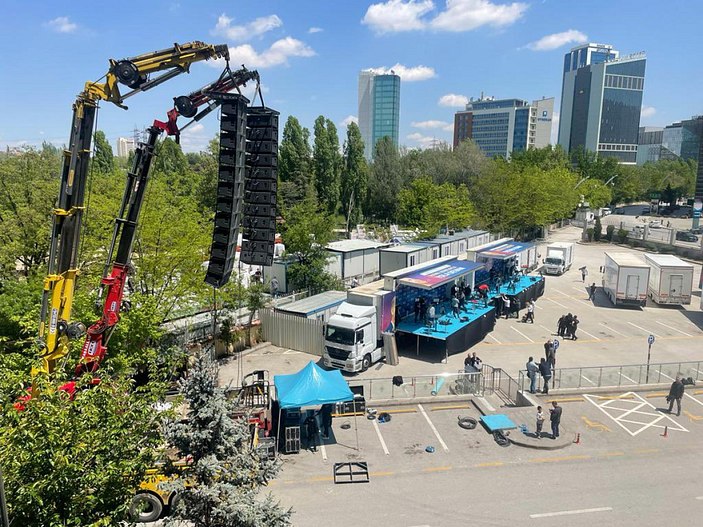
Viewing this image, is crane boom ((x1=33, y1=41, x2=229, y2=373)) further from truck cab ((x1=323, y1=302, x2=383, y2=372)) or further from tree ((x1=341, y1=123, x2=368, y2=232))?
tree ((x1=341, y1=123, x2=368, y2=232))

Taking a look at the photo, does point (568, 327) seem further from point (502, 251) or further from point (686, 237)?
point (686, 237)

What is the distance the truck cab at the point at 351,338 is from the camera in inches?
775

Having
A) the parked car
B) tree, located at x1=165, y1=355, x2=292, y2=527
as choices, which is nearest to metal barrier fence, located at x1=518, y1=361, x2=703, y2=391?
tree, located at x1=165, y1=355, x2=292, y2=527

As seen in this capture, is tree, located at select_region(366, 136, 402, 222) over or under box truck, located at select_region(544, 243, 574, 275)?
over

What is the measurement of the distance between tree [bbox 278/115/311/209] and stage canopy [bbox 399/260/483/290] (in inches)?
1547

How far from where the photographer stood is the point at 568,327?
25.5m

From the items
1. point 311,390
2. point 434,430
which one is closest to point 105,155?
point 311,390

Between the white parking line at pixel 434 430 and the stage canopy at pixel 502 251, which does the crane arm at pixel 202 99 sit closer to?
the white parking line at pixel 434 430

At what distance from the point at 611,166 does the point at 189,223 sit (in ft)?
368

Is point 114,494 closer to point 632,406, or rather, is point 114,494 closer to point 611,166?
point 632,406

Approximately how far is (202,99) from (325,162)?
53764 millimetres

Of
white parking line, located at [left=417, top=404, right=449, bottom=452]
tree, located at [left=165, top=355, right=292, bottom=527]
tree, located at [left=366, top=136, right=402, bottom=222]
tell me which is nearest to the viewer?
tree, located at [left=165, top=355, right=292, bottom=527]

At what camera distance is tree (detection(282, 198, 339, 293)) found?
31.0 meters

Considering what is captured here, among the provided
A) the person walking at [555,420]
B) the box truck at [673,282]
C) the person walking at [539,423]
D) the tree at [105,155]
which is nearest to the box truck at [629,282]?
the box truck at [673,282]
